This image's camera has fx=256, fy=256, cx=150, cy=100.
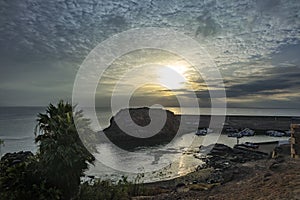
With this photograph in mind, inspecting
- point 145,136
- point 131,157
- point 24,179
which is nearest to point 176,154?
point 131,157

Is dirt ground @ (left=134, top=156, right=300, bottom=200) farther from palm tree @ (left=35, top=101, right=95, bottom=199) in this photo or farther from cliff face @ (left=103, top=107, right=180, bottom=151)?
cliff face @ (left=103, top=107, right=180, bottom=151)

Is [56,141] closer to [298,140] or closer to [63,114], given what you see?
[63,114]

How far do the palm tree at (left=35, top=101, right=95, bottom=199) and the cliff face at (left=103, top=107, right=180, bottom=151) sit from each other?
38350 mm

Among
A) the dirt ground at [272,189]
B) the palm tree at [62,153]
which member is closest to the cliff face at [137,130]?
the dirt ground at [272,189]

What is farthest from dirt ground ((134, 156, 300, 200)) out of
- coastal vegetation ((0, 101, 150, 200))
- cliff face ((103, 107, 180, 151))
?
cliff face ((103, 107, 180, 151))

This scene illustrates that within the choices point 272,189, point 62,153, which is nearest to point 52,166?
point 62,153

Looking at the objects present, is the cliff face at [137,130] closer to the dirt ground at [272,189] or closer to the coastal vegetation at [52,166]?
the dirt ground at [272,189]

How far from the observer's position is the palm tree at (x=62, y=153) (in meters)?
11.4

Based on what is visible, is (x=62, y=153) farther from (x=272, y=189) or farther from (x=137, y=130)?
(x=137, y=130)

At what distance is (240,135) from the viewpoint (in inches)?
2520

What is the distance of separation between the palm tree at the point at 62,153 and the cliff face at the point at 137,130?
38.3 meters

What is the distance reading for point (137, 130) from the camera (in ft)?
222

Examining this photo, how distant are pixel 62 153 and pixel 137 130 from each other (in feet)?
186

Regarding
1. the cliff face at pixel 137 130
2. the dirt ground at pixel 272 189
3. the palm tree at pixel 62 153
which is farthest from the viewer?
the cliff face at pixel 137 130
